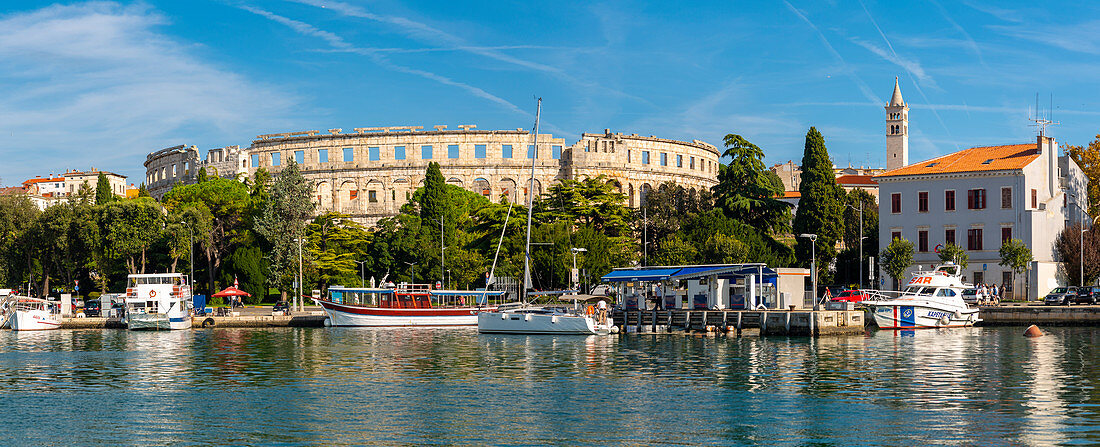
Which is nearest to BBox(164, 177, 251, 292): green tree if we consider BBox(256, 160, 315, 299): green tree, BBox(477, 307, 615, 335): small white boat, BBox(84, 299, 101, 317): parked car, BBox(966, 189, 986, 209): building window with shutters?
BBox(256, 160, 315, 299): green tree

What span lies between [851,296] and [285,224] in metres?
44.2

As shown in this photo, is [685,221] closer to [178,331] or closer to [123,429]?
[178,331]

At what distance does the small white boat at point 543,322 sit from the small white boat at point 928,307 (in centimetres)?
1439

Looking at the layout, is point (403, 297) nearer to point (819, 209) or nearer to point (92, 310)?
point (92, 310)

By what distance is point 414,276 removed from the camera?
86438mm

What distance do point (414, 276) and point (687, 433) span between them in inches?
2500

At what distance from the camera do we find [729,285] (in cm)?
5612

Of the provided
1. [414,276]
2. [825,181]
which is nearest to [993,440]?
[825,181]

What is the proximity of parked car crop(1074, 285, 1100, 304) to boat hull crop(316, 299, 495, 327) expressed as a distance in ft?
118

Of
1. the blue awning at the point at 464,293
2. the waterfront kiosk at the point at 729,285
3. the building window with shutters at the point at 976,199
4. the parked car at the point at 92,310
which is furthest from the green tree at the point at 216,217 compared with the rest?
the building window with shutters at the point at 976,199

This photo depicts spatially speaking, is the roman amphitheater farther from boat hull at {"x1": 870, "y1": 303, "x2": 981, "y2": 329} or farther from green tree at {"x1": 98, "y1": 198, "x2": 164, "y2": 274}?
boat hull at {"x1": 870, "y1": 303, "x2": 981, "y2": 329}

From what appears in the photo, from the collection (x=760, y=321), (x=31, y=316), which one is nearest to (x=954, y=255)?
(x=760, y=321)

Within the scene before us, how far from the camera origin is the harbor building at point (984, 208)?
7038 centimetres

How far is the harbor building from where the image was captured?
231ft
